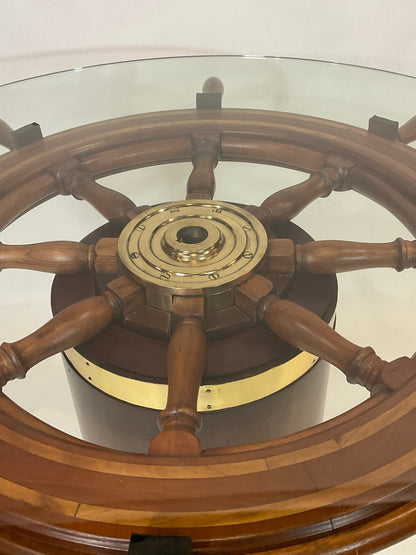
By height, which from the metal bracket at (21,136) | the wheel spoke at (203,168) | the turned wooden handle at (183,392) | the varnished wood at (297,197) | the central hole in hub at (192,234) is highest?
the metal bracket at (21,136)

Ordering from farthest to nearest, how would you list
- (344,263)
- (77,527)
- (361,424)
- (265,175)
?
(265,175) < (344,263) < (361,424) < (77,527)

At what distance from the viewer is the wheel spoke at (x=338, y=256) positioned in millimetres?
967

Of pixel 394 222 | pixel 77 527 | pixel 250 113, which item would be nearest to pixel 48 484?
pixel 77 527

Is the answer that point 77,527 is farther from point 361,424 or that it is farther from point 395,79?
point 395,79

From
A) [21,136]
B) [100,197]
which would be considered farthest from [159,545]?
[21,136]

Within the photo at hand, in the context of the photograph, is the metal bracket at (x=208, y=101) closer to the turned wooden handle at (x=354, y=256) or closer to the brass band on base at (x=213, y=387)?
the turned wooden handle at (x=354, y=256)

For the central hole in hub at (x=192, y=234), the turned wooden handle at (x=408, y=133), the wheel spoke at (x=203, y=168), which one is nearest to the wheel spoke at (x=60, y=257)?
the central hole in hub at (x=192, y=234)

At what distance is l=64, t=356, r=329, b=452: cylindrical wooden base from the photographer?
37.5 inches

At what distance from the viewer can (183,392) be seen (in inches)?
30.7

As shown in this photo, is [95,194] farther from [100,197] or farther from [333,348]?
[333,348]

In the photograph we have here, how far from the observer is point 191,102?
4.51 feet

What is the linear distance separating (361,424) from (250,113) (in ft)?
2.57

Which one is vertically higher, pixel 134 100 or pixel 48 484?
pixel 134 100

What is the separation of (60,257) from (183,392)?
1.12 feet
